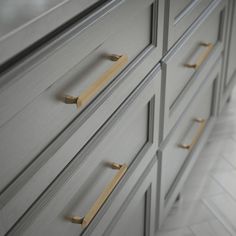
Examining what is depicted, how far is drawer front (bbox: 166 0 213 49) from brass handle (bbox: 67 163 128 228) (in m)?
0.28

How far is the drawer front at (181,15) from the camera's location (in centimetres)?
92

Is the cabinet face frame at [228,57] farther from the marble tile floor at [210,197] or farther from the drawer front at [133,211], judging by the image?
the drawer front at [133,211]

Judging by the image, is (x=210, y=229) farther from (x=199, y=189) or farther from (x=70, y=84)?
(x=70, y=84)

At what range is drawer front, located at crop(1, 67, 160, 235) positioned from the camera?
631mm

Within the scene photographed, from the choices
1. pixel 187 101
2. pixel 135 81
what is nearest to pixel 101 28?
pixel 135 81

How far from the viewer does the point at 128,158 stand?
0.91 m

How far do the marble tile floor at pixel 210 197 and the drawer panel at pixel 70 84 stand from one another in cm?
64

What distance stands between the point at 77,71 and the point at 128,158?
305 mm

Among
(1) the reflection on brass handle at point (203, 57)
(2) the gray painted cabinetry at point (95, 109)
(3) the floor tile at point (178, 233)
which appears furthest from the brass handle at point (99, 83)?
(3) the floor tile at point (178, 233)

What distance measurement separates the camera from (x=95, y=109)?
0.72 meters

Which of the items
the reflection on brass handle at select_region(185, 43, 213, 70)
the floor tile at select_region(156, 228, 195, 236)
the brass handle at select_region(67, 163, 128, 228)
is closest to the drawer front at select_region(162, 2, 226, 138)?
the reflection on brass handle at select_region(185, 43, 213, 70)

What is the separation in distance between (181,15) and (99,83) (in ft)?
1.23

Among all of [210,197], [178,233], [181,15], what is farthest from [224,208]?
[181,15]

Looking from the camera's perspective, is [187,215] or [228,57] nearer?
[187,215]
